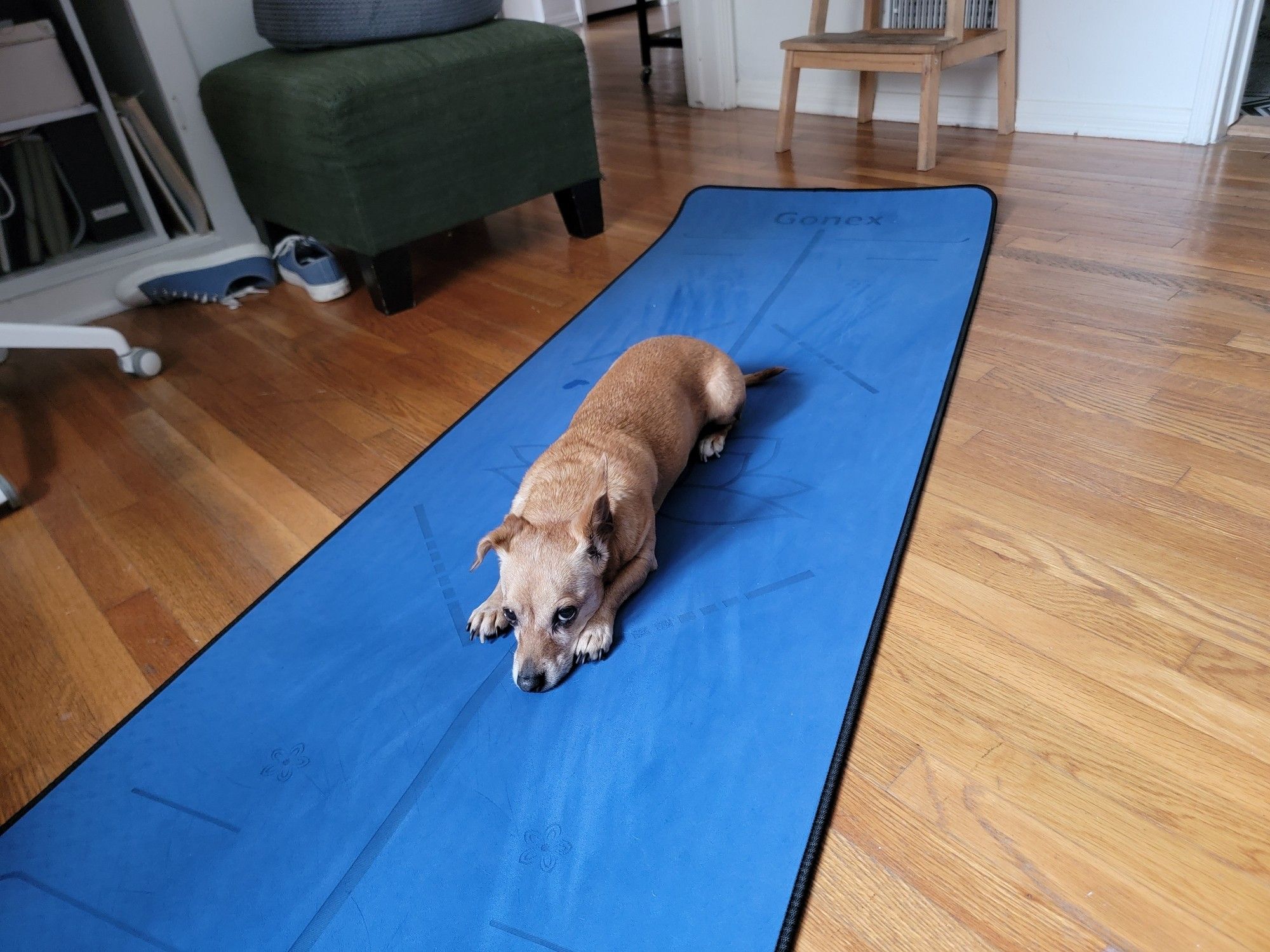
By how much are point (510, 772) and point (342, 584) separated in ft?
1.83

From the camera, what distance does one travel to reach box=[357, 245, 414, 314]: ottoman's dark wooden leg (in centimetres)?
247

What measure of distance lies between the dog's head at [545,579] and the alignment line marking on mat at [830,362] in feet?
2.85

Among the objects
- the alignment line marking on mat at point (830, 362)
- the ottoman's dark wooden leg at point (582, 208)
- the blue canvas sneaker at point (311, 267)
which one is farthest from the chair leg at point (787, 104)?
the blue canvas sneaker at point (311, 267)

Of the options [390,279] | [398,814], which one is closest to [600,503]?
[398,814]

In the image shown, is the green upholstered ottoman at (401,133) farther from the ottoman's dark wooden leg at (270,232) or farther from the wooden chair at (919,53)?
the wooden chair at (919,53)

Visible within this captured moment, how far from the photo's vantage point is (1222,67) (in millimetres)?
2775

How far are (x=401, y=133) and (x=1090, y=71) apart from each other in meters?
2.51

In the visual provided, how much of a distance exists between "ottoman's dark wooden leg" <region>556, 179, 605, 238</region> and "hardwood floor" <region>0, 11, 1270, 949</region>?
3.5 inches

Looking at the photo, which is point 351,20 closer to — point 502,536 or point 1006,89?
point 502,536

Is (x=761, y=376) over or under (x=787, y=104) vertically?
under

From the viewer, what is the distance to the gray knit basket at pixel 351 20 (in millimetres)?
2441

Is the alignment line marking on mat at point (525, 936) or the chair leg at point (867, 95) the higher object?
the chair leg at point (867, 95)

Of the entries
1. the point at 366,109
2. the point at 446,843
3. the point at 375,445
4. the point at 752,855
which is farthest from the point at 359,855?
the point at 366,109

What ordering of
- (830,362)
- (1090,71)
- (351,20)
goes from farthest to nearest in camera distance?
1. (1090,71)
2. (351,20)
3. (830,362)
